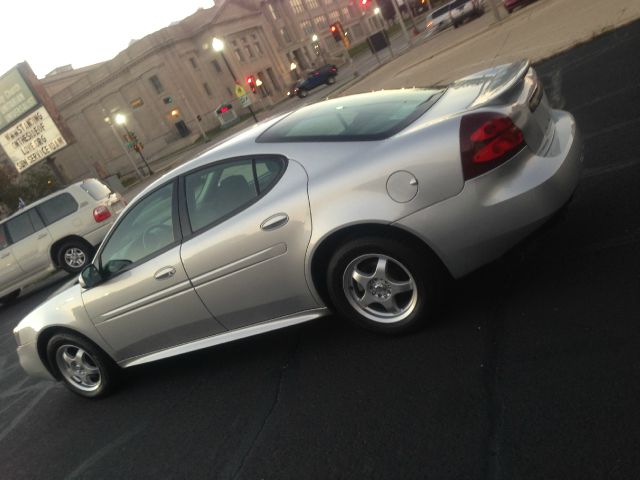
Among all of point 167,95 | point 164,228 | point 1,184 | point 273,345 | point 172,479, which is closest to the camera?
point 172,479

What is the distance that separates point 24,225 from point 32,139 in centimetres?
2287

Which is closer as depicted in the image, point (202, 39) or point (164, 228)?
point (164, 228)

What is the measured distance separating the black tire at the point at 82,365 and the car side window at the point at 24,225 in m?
8.00

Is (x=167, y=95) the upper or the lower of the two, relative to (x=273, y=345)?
upper

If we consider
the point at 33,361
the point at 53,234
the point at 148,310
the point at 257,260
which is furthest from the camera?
the point at 53,234

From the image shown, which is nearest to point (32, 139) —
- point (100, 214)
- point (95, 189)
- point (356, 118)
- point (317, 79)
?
Result: point (317, 79)

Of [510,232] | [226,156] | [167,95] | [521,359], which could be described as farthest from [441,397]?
[167,95]

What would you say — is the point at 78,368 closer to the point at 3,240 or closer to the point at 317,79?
the point at 3,240

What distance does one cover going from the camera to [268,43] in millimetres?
75688

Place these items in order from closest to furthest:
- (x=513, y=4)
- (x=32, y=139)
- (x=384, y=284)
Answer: (x=384, y=284), (x=513, y=4), (x=32, y=139)

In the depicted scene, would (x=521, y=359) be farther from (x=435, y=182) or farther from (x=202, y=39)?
(x=202, y=39)

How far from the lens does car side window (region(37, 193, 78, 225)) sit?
466 inches

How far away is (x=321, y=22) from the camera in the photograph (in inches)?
3469

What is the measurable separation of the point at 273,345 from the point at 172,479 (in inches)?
55.6
